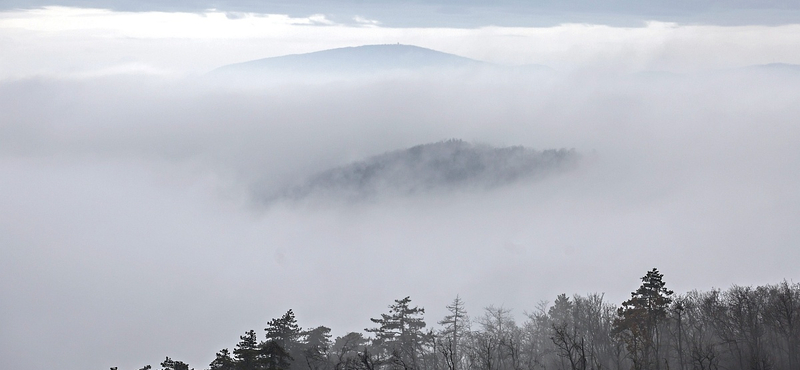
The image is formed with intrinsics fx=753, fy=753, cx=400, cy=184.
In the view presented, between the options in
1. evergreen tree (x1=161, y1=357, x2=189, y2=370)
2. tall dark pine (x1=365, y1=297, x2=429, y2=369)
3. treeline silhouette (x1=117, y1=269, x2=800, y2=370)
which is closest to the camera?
evergreen tree (x1=161, y1=357, x2=189, y2=370)

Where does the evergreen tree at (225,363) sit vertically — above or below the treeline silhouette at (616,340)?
below

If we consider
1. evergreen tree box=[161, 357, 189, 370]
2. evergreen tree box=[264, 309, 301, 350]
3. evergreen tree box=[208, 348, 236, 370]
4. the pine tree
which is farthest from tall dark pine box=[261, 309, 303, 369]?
the pine tree

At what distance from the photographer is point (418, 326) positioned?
58.0 meters

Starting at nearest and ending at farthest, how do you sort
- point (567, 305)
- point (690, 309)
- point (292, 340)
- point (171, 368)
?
point (171, 368) → point (292, 340) → point (690, 309) → point (567, 305)

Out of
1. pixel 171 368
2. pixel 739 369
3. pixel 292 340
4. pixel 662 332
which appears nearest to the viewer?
pixel 171 368

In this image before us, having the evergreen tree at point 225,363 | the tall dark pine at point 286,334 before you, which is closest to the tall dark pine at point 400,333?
the tall dark pine at point 286,334

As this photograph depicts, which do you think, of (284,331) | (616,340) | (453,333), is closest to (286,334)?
(284,331)

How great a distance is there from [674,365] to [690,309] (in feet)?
27.6

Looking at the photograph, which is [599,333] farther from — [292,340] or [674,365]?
[292,340]

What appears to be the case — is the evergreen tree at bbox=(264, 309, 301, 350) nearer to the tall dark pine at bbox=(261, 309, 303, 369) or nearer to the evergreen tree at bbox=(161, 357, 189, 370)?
the tall dark pine at bbox=(261, 309, 303, 369)

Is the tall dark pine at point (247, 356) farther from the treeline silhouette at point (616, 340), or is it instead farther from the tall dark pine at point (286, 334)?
the tall dark pine at point (286, 334)

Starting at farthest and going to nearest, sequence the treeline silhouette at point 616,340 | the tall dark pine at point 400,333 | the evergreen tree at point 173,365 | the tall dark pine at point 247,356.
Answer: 1. the tall dark pine at point 400,333
2. the treeline silhouette at point 616,340
3. the evergreen tree at point 173,365
4. the tall dark pine at point 247,356

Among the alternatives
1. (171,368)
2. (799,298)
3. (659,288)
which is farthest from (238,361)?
(799,298)

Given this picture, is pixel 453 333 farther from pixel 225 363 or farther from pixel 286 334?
pixel 225 363
